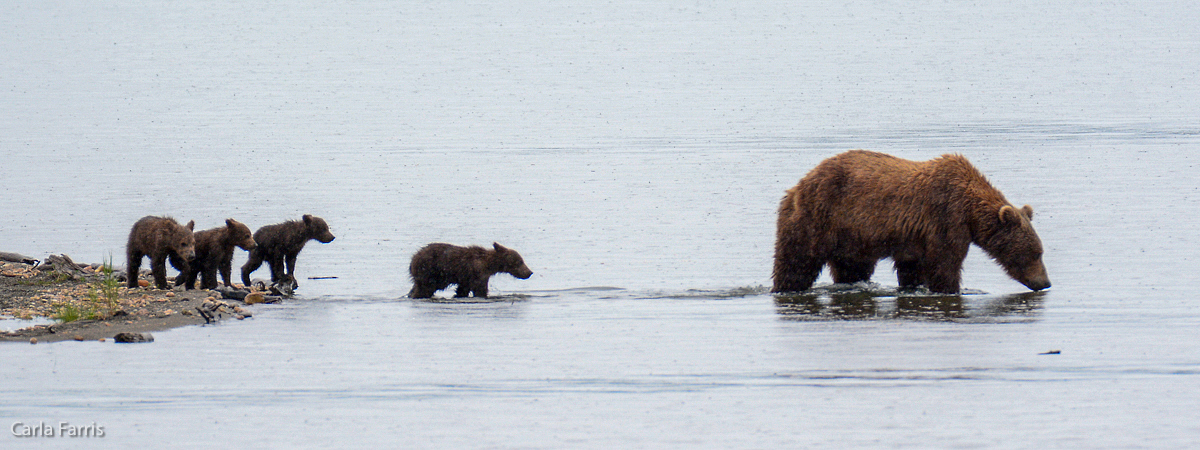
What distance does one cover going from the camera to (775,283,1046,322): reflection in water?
41.4 feet

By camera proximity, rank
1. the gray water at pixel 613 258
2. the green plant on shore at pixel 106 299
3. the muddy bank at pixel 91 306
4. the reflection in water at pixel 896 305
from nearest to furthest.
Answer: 1. the gray water at pixel 613 258
2. the muddy bank at pixel 91 306
3. the green plant on shore at pixel 106 299
4. the reflection in water at pixel 896 305

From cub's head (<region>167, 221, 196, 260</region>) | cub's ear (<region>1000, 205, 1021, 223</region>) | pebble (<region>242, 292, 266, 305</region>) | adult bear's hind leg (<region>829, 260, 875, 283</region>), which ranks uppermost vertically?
cub's ear (<region>1000, 205, 1021, 223</region>)

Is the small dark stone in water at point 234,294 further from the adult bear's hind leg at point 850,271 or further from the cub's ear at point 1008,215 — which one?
the cub's ear at point 1008,215

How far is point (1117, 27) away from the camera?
8500 centimetres

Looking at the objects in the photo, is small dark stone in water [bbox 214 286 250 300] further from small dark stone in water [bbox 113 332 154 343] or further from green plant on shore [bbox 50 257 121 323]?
small dark stone in water [bbox 113 332 154 343]

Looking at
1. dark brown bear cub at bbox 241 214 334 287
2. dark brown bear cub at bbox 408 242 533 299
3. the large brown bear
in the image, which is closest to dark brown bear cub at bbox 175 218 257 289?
dark brown bear cub at bbox 241 214 334 287

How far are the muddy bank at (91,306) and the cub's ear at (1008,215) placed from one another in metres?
6.09

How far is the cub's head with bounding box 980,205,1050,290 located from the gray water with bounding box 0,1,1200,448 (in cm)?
18

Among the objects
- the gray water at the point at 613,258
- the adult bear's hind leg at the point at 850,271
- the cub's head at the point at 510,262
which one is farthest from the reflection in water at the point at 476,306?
the adult bear's hind leg at the point at 850,271

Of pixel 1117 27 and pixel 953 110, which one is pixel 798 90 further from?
pixel 1117 27

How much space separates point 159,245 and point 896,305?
614 cm

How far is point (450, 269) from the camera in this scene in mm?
14383

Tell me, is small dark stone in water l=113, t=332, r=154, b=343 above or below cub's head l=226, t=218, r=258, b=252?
below

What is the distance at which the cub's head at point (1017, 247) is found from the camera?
14023mm
